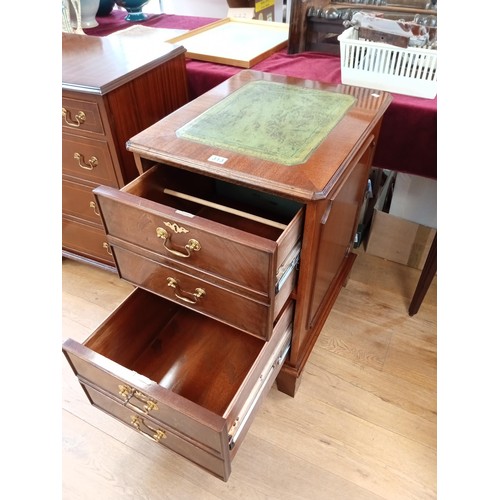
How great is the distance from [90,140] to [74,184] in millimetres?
197

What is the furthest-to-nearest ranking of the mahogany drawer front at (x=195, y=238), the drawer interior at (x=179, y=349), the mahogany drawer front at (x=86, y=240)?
the mahogany drawer front at (x=86, y=240) < the drawer interior at (x=179, y=349) < the mahogany drawer front at (x=195, y=238)

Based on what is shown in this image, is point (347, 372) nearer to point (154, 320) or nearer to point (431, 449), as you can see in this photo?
point (431, 449)

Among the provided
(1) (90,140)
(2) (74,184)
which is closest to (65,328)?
(2) (74,184)

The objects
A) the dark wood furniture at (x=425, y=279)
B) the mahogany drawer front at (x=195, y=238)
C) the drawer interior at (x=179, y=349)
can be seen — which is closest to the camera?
the mahogany drawer front at (x=195, y=238)

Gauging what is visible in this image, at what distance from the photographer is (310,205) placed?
25.2 inches

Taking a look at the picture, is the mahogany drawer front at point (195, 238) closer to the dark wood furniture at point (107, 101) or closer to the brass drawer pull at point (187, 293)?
the brass drawer pull at point (187, 293)

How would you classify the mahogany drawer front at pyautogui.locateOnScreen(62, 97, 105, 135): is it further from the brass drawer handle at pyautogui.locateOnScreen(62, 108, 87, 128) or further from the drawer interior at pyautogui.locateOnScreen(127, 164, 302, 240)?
the drawer interior at pyautogui.locateOnScreen(127, 164, 302, 240)

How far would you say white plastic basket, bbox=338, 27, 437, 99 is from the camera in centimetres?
87

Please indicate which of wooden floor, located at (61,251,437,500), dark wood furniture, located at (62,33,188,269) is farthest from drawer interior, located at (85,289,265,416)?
dark wood furniture, located at (62,33,188,269)

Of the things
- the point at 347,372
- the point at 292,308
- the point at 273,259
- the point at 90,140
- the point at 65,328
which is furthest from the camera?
the point at 65,328

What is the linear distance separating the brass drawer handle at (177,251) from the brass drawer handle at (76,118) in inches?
17.2

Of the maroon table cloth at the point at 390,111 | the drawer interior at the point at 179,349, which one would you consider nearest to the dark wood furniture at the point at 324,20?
the maroon table cloth at the point at 390,111

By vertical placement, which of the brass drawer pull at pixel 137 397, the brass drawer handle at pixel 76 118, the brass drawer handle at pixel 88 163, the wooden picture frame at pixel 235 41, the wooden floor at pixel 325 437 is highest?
the wooden picture frame at pixel 235 41

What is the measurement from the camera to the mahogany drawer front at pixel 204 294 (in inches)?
27.2
